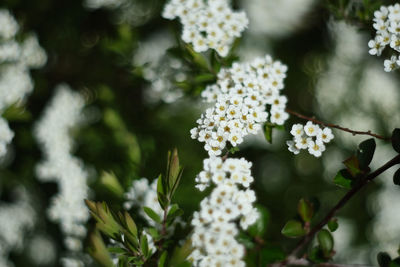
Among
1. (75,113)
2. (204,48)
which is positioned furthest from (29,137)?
(204,48)

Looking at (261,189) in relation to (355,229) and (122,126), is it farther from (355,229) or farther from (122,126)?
(122,126)

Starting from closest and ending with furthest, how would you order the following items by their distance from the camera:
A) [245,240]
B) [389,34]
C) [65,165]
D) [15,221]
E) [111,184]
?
[389,34] → [245,240] → [111,184] → [65,165] → [15,221]

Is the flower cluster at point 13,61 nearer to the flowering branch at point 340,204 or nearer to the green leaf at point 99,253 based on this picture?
the green leaf at point 99,253

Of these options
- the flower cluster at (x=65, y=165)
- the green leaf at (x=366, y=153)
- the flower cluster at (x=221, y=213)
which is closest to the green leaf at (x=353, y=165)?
the green leaf at (x=366, y=153)

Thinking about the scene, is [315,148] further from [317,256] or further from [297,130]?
[317,256]

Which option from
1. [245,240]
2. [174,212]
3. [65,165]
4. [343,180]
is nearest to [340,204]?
[343,180]

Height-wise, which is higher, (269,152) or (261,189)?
(269,152)
